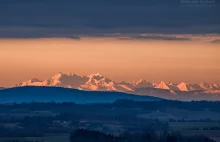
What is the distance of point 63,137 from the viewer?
198500 millimetres

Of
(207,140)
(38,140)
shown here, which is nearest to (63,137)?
(38,140)

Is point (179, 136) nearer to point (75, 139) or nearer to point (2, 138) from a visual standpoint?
point (75, 139)

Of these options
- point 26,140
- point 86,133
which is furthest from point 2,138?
point 86,133

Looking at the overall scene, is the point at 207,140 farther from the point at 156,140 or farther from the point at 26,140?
the point at 26,140

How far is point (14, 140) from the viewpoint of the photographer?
622ft

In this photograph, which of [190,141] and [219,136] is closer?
[190,141]

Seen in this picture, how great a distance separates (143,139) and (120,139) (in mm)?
3390

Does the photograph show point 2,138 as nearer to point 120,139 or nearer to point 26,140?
point 26,140

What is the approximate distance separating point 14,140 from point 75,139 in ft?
63.7

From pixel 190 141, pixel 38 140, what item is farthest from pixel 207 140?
pixel 38 140

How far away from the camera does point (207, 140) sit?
558 feet

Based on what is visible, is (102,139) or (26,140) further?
(26,140)

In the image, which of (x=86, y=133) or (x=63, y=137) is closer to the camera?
(x=86, y=133)

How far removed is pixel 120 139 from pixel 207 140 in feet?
41.5
